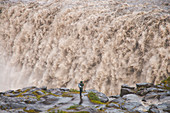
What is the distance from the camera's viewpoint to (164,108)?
1010 cm

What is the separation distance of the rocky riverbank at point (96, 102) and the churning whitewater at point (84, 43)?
15.8ft

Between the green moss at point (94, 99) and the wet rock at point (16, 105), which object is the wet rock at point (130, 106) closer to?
the green moss at point (94, 99)

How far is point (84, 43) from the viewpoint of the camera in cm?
2500

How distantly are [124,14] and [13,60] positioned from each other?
22530 mm

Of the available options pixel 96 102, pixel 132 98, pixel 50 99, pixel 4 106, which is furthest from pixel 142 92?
pixel 4 106

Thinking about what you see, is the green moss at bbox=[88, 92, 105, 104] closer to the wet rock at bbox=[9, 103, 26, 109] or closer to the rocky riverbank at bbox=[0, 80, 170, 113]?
the rocky riverbank at bbox=[0, 80, 170, 113]

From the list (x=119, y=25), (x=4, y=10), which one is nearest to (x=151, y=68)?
(x=119, y=25)

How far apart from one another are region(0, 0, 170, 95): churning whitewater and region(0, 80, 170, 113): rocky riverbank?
4.82 meters

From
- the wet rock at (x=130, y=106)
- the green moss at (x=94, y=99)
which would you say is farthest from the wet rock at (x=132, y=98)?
the green moss at (x=94, y=99)

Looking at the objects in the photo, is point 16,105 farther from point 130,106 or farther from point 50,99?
point 130,106

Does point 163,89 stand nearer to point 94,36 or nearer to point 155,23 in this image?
point 155,23

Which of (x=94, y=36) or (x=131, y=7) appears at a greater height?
(x=131, y=7)

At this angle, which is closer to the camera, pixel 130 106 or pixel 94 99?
pixel 130 106

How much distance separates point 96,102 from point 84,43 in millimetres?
13298
